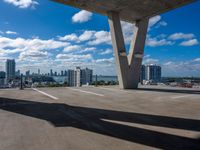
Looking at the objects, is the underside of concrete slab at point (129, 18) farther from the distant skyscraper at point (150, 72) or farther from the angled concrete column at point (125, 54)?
the distant skyscraper at point (150, 72)

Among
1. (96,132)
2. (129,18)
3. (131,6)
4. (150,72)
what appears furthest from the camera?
(150,72)

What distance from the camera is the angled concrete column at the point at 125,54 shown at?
18578 millimetres

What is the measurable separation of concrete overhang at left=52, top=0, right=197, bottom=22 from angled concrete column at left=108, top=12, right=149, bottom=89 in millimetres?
893

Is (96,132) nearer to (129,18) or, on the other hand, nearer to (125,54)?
(125,54)

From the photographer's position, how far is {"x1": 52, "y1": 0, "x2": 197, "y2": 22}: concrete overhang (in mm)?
16844

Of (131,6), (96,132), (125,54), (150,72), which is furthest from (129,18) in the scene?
(150,72)

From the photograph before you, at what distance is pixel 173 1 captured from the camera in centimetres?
1666

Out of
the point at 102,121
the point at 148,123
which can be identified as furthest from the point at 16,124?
the point at 148,123

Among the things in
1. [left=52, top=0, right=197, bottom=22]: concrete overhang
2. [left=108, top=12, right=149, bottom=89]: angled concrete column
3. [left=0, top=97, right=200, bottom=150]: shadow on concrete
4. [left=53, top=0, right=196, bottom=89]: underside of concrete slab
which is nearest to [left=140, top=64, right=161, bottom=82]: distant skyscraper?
[left=108, top=12, right=149, bottom=89]: angled concrete column

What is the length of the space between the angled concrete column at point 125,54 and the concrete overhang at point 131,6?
35.2 inches

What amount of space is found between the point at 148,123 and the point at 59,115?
119 inches

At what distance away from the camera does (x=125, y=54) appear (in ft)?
61.8

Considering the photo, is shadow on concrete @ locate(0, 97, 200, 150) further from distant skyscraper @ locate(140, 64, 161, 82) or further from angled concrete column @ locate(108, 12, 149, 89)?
distant skyscraper @ locate(140, 64, 161, 82)

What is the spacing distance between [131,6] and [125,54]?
176 inches
